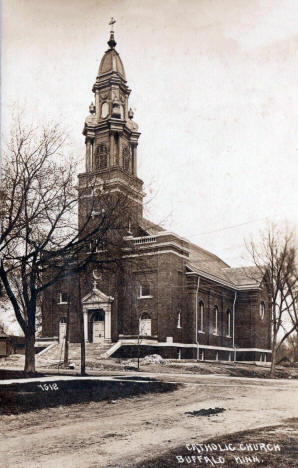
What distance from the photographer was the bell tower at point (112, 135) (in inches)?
342

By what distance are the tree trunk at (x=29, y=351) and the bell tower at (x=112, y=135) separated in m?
2.72

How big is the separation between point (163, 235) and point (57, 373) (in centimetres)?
290

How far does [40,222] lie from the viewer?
9477 millimetres

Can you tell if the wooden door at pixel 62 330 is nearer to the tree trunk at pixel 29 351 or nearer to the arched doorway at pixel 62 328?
the arched doorway at pixel 62 328

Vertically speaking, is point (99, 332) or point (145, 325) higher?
point (145, 325)

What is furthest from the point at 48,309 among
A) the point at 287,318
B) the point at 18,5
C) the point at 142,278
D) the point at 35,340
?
the point at 18,5

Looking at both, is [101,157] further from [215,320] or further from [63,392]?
[63,392]

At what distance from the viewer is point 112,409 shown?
786 cm

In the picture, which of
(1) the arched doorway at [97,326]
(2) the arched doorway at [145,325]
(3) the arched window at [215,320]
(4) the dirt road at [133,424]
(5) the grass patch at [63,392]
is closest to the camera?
(4) the dirt road at [133,424]

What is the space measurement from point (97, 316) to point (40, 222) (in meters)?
2.01

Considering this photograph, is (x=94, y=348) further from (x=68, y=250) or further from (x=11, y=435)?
(x=11, y=435)

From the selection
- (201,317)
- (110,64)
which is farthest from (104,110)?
(201,317)

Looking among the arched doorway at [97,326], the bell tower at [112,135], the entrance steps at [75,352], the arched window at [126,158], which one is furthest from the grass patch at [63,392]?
the arched window at [126,158]

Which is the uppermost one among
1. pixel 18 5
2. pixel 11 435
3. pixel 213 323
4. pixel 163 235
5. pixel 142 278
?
pixel 18 5
